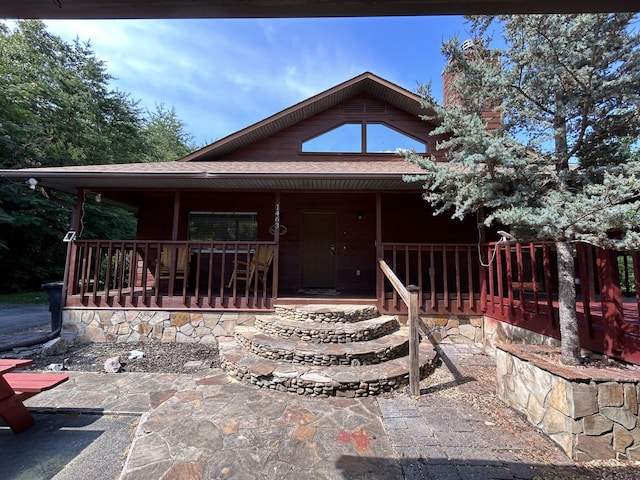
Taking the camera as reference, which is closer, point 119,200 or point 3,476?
point 3,476

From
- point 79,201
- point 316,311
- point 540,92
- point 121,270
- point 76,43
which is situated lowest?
point 316,311

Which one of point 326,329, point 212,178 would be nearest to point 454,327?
point 326,329

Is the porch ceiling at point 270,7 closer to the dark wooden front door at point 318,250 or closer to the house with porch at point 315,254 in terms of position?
the house with porch at point 315,254

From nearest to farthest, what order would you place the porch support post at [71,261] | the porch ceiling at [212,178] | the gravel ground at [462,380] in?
1. the gravel ground at [462,380]
2. the porch ceiling at [212,178]
3. the porch support post at [71,261]

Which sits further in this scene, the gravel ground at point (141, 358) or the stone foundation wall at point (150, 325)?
the stone foundation wall at point (150, 325)

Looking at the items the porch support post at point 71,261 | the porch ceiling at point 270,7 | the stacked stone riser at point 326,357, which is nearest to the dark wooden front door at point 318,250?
the stacked stone riser at point 326,357

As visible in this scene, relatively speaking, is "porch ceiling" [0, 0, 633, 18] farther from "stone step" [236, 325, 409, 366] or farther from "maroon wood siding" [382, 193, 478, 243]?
"maroon wood siding" [382, 193, 478, 243]

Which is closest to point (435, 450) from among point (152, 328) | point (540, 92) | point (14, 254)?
point (540, 92)

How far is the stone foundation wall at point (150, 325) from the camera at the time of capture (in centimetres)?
498

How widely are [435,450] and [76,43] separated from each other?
21.6 metres

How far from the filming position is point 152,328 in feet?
16.5

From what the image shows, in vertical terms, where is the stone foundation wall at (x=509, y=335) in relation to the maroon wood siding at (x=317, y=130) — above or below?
below

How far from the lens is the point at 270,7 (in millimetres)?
1026

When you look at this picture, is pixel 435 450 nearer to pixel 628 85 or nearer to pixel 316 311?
pixel 316 311
